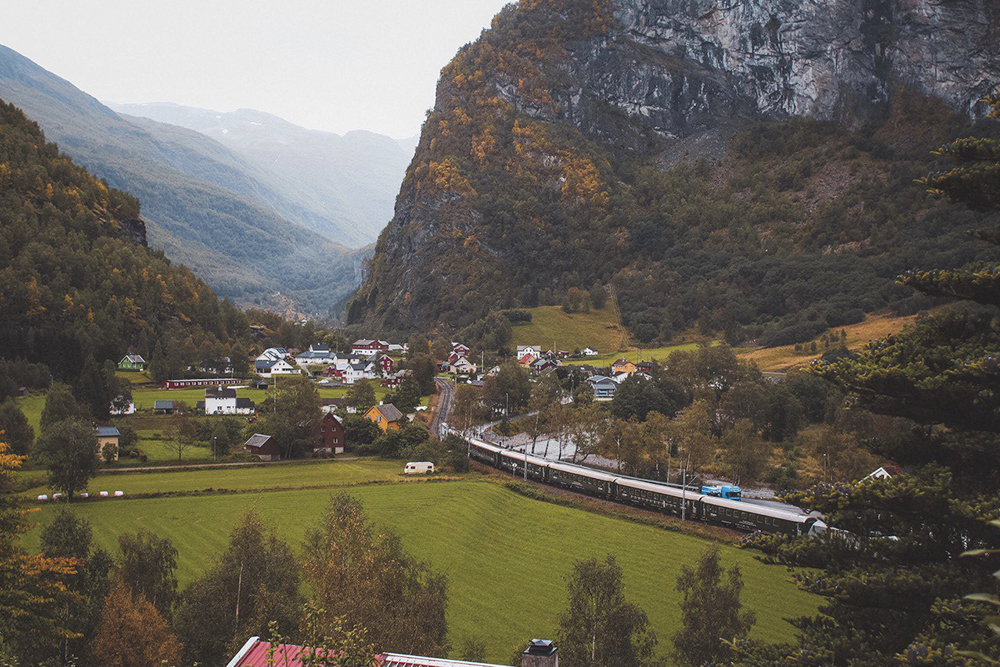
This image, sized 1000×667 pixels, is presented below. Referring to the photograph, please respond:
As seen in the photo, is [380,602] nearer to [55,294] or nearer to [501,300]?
[55,294]

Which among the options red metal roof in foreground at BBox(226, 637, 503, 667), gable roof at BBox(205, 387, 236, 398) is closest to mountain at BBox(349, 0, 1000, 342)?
gable roof at BBox(205, 387, 236, 398)

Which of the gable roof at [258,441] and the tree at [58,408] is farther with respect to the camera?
the gable roof at [258,441]

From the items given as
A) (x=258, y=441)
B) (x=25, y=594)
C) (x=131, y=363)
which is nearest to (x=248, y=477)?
(x=258, y=441)

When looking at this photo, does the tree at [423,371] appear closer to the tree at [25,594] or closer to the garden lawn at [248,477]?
the garden lawn at [248,477]

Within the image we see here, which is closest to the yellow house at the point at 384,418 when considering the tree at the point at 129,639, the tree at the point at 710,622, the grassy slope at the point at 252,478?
the grassy slope at the point at 252,478

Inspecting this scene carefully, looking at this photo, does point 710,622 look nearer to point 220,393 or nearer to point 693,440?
point 693,440

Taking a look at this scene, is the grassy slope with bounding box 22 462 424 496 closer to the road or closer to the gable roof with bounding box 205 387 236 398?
the road
